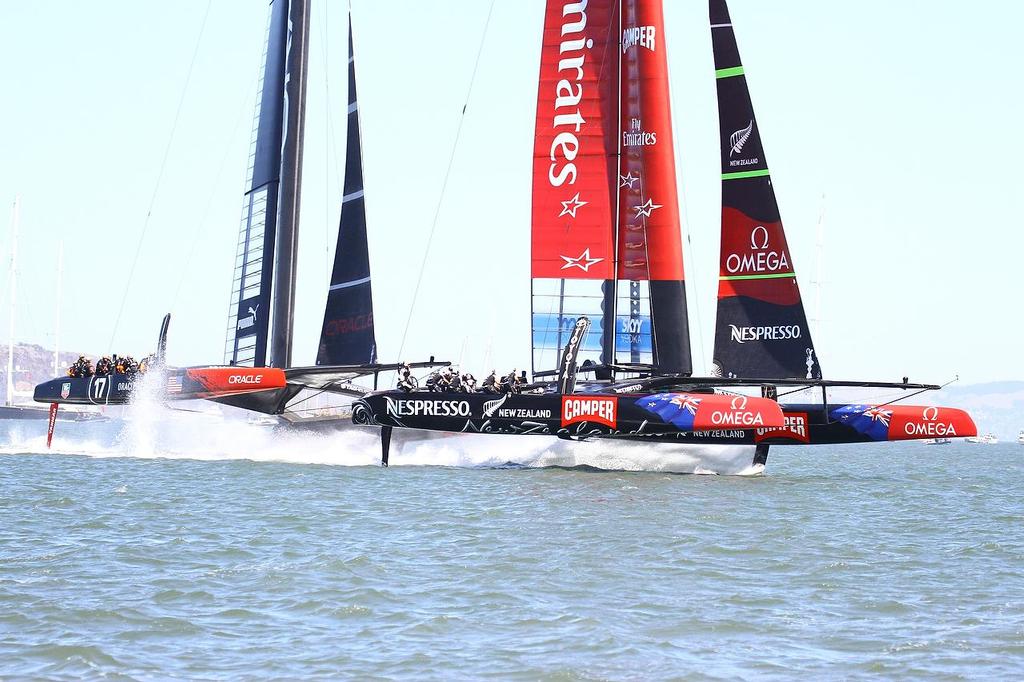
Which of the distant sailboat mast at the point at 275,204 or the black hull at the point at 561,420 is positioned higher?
the distant sailboat mast at the point at 275,204

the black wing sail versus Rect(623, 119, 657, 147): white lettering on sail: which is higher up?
Rect(623, 119, 657, 147): white lettering on sail

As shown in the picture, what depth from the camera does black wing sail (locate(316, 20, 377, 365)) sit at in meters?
28.6

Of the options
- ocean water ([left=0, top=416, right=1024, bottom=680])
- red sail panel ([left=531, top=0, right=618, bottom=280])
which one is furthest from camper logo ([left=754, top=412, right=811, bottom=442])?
red sail panel ([left=531, top=0, right=618, bottom=280])

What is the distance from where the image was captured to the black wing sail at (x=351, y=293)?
28578 millimetres

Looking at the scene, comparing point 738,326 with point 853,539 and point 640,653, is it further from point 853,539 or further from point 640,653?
point 640,653

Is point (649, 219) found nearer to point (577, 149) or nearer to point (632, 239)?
point (632, 239)

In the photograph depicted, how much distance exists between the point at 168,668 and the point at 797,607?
524 centimetres

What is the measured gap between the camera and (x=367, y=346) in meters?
28.5

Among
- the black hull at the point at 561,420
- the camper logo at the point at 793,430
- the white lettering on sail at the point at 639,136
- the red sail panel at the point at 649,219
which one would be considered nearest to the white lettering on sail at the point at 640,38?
the red sail panel at the point at 649,219

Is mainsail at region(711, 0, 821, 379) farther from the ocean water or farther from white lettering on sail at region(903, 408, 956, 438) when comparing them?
the ocean water

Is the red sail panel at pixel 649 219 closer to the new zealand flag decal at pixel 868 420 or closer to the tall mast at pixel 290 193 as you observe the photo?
the new zealand flag decal at pixel 868 420

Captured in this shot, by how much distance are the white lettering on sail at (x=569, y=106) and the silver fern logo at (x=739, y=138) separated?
3.00m

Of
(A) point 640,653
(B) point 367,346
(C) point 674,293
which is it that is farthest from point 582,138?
(A) point 640,653

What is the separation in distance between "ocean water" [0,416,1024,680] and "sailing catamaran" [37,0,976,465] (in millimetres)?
1353
